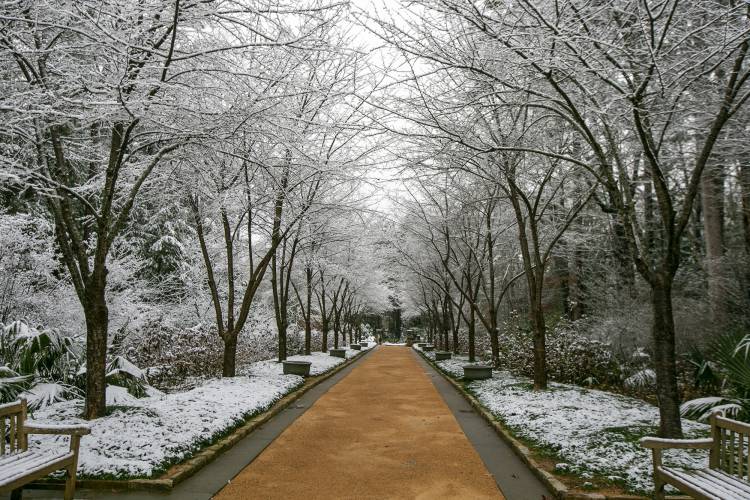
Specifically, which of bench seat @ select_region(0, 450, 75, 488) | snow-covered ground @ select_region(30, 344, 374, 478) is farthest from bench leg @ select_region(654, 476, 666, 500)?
bench seat @ select_region(0, 450, 75, 488)

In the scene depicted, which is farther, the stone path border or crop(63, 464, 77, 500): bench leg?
the stone path border

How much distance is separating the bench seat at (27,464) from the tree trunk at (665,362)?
6147 mm

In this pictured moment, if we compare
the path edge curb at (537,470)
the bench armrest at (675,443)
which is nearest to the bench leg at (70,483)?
the path edge curb at (537,470)

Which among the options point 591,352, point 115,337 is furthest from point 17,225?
point 591,352

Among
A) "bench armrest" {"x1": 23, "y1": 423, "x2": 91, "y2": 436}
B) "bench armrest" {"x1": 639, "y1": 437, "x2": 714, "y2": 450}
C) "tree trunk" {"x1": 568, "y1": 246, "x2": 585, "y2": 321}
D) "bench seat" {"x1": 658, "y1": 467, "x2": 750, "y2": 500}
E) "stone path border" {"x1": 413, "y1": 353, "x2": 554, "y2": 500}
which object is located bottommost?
"stone path border" {"x1": 413, "y1": 353, "x2": 554, "y2": 500}

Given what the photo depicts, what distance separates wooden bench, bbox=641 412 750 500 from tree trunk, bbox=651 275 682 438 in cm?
183

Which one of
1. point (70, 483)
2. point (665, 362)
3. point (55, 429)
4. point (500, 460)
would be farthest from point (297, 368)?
point (665, 362)

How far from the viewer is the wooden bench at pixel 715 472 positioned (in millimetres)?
3379

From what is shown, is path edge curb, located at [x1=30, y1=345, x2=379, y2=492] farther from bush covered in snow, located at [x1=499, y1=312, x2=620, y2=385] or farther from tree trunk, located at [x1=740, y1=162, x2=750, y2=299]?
tree trunk, located at [x1=740, y1=162, x2=750, y2=299]

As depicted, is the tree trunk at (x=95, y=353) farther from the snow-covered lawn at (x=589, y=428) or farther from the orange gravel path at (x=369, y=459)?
the snow-covered lawn at (x=589, y=428)

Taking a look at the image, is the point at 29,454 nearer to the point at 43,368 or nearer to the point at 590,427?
the point at 43,368

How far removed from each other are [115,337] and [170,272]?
10388 millimetres

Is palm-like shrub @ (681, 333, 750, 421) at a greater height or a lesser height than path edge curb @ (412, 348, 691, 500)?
greater

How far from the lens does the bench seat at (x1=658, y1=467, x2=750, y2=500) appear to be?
331 cm
